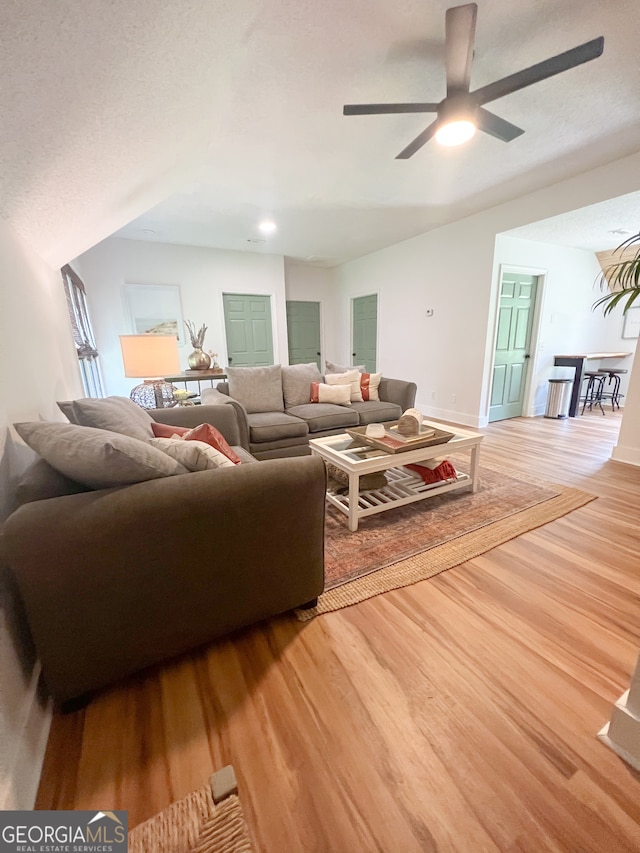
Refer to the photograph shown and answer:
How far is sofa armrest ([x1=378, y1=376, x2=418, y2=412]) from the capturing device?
3410mm

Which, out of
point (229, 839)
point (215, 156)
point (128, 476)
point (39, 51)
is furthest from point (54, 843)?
point (215, 156)

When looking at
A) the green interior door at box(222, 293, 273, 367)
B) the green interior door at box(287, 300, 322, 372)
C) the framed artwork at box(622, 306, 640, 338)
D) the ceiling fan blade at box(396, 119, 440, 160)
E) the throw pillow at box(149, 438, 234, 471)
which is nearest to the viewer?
the throw pillow at box(149, 438, 234, 471)

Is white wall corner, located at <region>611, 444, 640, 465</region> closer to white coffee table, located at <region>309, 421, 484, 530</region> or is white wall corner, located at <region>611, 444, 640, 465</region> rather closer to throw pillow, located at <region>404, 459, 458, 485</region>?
white coffee table, located at <region>309, 421, 484, 530</region>

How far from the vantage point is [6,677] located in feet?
2.74

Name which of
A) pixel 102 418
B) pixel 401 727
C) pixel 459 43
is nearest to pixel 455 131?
pixel 459 43

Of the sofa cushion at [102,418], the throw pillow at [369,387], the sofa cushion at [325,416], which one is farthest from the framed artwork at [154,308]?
the sofa cushion at [102,418]

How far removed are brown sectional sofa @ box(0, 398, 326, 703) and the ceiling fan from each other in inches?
77.0

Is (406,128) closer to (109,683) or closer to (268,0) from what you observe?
(268,0)

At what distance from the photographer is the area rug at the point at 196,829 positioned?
0.73 meters

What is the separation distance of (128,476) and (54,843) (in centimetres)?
77

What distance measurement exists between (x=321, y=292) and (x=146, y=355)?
4820 mm

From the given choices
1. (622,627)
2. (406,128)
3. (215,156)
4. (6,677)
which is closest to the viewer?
(6,677)

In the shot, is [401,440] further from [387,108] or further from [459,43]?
[459,43]

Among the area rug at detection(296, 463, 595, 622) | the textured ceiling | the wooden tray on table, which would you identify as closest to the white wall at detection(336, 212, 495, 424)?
the textured ceiling
